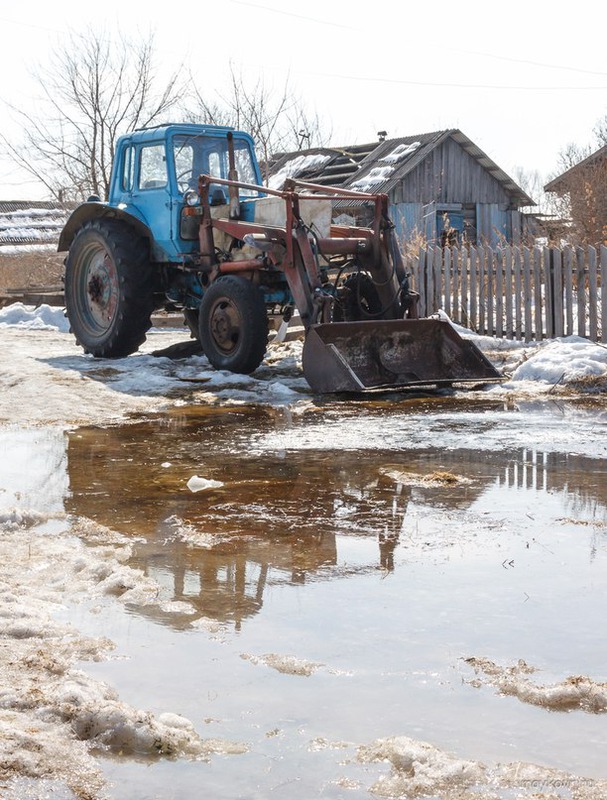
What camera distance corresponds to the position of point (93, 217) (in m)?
13.2

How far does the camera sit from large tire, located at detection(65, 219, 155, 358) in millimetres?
12320

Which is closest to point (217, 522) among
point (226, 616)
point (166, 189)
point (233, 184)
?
point (226, 616)

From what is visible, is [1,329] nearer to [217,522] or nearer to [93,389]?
[93,389]

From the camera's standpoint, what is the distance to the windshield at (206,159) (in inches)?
482

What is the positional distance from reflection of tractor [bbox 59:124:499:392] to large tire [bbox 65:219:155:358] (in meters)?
0.02

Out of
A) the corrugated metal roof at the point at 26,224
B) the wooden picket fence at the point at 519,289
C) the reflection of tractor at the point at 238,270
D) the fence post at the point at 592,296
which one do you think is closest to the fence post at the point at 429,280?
the wooden picket fence at the point at 519,289

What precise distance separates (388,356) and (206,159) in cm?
357

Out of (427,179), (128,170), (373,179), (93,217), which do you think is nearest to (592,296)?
(128,170)

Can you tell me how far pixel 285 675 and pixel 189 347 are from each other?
10.1 meters

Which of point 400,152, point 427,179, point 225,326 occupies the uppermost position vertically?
point 400,152

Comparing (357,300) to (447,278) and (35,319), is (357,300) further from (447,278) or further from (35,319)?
(35,319)

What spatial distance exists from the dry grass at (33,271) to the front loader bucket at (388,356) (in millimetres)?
20418

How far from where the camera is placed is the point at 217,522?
5059 mm

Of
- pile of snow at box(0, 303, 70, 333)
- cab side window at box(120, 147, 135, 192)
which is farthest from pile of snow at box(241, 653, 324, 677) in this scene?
pile of snow at box(0, 303, 70, 333)
